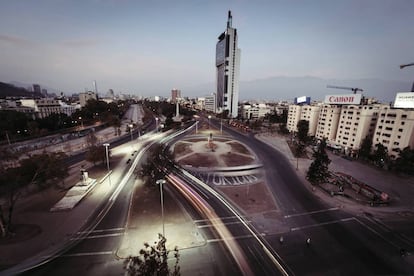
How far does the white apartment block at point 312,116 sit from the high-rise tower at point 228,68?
226ft

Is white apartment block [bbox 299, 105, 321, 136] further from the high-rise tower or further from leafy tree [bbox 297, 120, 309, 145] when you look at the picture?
the high-rise tower

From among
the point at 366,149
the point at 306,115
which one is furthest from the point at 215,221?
the point at 306,115

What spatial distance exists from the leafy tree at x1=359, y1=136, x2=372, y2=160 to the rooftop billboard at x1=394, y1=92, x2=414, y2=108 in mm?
10955

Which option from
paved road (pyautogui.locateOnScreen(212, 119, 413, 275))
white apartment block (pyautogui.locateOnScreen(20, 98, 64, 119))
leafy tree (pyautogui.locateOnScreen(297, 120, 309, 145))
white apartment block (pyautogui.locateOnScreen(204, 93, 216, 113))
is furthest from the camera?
white apartment block (pyautogui.locateOnScreen(204, 93, 216, 113))

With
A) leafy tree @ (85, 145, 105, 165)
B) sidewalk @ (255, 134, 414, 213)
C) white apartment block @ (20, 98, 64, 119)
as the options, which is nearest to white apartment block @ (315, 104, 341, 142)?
sidewalk @ (255, 134, 414, 213)

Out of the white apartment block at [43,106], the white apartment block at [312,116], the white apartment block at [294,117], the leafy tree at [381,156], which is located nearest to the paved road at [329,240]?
the leafy tree at [381,156]

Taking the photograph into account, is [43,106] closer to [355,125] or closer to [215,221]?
[215,221]

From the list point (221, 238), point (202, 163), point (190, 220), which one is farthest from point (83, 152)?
point (221, 238)

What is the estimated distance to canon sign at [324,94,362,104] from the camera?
5597 cm

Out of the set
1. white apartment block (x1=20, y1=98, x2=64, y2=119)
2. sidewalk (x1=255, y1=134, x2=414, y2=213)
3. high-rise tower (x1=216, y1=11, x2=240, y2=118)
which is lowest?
sidewalk (x1=255, y1=134, x2=414, y2=213)

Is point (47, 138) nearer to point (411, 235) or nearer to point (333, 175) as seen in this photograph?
point (333, 175)

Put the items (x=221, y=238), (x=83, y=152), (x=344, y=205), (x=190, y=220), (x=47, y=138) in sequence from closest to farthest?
(x=221, y=238), (x=190, y=220), (x=344, y=205), (x=83, y=152), (x=47, y=138)

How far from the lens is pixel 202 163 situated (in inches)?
1678

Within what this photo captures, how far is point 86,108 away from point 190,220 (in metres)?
105
